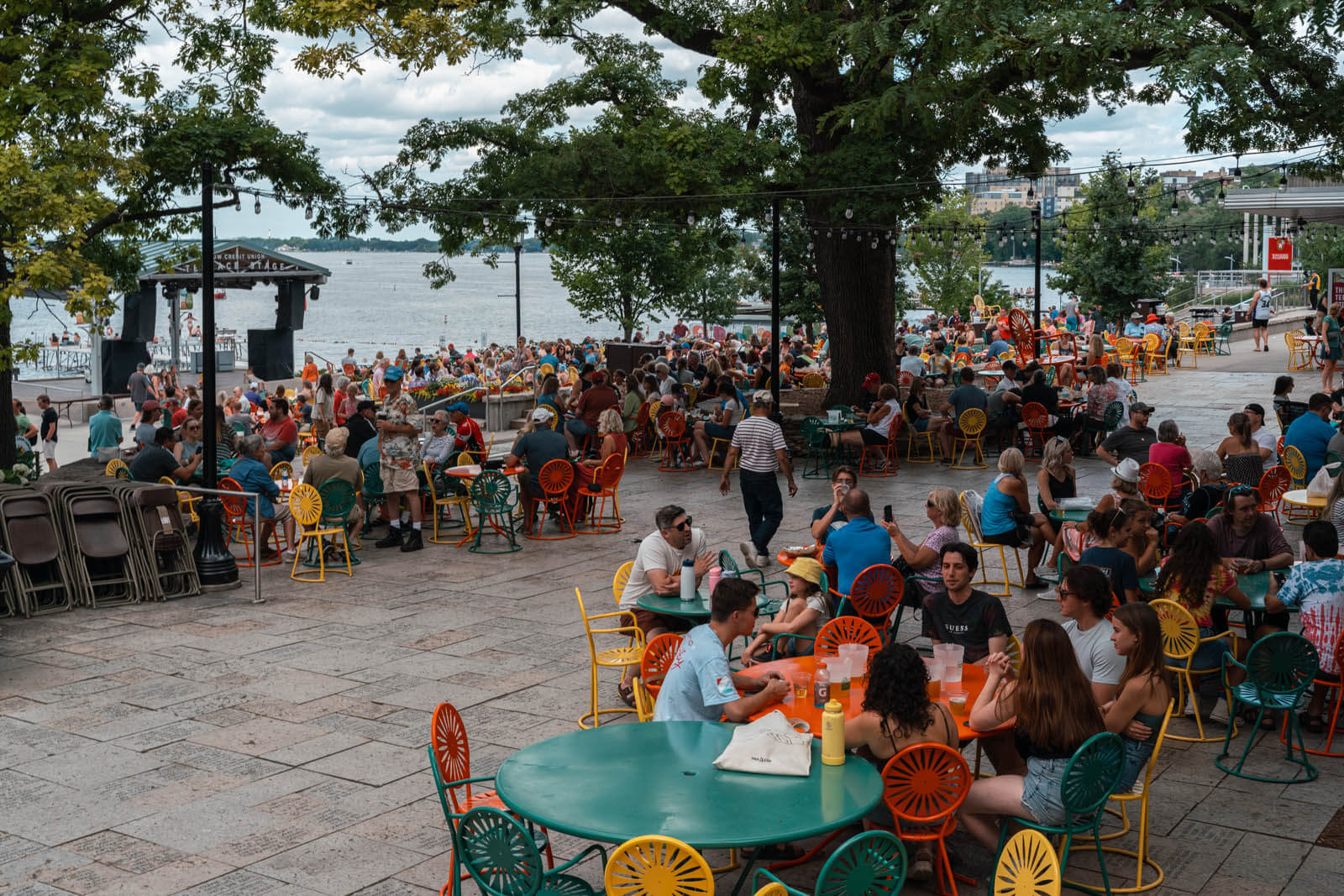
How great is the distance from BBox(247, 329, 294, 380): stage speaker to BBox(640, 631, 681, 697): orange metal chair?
78.2 feet

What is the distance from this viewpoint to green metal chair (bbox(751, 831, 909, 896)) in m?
4.02

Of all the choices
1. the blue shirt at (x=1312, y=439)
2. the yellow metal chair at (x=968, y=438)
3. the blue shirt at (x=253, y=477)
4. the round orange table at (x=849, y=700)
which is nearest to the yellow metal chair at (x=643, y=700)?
the round orange table at (x=849, y=700)

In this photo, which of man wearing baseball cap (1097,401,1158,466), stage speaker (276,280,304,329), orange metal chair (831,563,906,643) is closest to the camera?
orange metal chair (831,563,906,643)

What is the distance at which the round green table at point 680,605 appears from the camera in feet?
24.3

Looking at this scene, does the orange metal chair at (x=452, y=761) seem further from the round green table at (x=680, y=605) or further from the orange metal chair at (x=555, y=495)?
the orange metal chair at (x=555, y=495)

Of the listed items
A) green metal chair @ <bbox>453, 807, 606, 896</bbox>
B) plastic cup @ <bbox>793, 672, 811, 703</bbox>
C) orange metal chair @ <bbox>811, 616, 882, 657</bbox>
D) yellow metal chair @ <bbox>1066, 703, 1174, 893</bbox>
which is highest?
orange metal chair @ <bbox>811, 616, 882, 657</bbox>

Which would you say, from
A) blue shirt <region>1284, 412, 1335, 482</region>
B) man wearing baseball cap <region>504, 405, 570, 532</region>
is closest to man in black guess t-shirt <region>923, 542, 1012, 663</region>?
man wearing baseball cap <region>504, 405, 570, 532</region>

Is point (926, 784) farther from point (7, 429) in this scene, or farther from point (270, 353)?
point (270, 353)

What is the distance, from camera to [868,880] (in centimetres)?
408

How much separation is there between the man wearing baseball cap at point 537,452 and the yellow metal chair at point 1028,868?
30.2ft

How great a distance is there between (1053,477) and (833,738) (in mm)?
6317

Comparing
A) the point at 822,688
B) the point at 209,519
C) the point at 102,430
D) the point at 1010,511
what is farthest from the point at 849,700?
the point at 102,430

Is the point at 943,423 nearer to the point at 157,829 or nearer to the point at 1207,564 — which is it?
the point at 1207,564

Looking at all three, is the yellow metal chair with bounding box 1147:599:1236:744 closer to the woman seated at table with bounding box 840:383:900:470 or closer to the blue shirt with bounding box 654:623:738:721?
the blue shirt with bounding box 654:623:738:721
